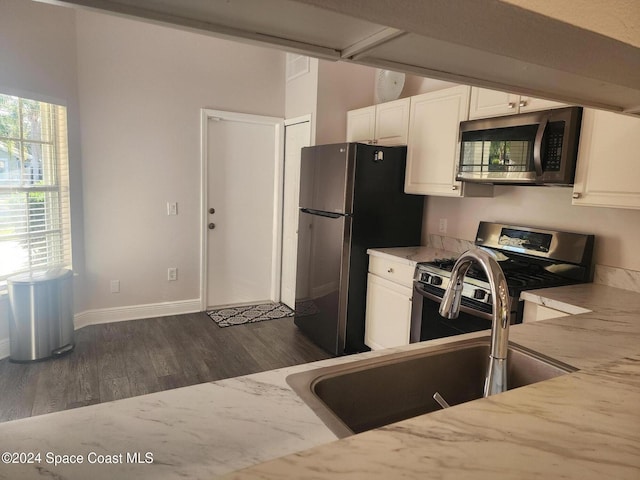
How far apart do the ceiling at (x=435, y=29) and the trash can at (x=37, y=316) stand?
10.2ft

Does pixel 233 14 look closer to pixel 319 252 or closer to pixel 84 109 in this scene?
pixel 319 252

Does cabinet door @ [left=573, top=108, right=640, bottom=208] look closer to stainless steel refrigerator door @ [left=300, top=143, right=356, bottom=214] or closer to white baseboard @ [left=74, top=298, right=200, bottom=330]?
stainless steel refrigerator door @ [left=300, top=143, right=356, bottom=214]

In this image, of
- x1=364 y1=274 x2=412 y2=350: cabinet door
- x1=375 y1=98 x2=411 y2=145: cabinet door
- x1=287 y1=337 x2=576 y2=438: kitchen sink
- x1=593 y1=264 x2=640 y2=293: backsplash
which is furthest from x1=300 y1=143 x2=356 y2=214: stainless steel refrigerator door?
x1=287 y1=337 x2=576 y2=438: kitchen sink

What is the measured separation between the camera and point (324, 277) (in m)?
3.34

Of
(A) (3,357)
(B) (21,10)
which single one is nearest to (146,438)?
(A) (3,357)

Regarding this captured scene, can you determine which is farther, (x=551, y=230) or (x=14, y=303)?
(x=14, y=303)

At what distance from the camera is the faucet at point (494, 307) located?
0.95m

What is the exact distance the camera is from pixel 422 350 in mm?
1172

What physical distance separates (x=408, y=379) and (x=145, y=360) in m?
2.62

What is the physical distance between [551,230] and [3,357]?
12.7 feet

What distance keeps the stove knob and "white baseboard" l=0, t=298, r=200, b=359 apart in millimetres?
2949

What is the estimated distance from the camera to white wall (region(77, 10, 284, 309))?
363 cm

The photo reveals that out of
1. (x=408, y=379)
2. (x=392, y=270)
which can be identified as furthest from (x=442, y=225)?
(x=408, y=379)

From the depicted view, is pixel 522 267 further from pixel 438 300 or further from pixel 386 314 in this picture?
pixel 386 314
